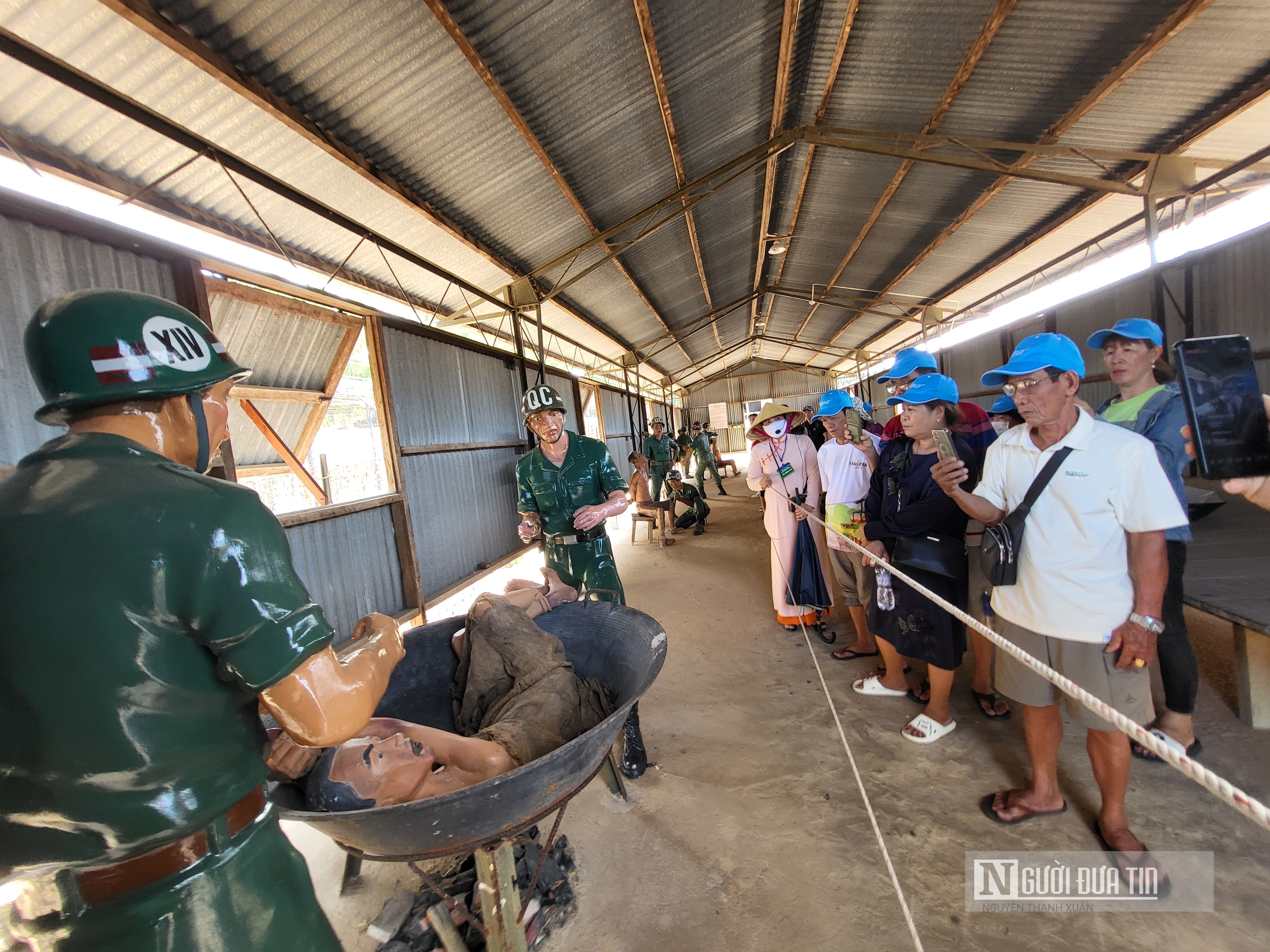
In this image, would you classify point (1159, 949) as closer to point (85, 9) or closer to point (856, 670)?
point (856, 670)

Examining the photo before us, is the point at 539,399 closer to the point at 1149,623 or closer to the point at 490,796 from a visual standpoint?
the point at 490,796

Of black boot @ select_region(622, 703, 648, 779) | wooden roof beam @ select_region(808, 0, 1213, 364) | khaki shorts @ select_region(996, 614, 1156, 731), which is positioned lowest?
black boot @ select_region(622, 703, 648, 779)

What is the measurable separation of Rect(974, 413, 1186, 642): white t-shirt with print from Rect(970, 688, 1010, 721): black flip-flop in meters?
1.51

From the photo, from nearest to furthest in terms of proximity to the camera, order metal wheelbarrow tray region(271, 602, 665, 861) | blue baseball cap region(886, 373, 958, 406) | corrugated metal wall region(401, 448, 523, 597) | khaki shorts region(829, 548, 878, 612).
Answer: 1. metal wheelbarrow tray region(271, 602, 665, 861)
2. blue baseball cap region(886, 373, 958, 406)
3. khaki shorts region(829, 548, 878, 612)
4. corrugated metal wall region(401, 448, 523, 597)

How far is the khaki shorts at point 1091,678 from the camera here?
207 centimetres

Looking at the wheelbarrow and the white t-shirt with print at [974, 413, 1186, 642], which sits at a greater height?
the white t-shirt with print at [974, 413, 1186, 642]

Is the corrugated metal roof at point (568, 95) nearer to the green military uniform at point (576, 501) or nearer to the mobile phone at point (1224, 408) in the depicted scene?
the green military uniform at point (576, 501)

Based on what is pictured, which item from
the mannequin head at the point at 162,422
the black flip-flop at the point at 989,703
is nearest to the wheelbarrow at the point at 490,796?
the mannequin head at the point at 162,422

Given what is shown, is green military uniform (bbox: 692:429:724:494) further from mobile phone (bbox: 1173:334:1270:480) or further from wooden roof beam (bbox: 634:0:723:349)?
mobile phone (bbox: 1173:334:1270:480)

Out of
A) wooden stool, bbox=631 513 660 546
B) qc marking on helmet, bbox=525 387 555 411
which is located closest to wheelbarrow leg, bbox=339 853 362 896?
qc marking on helmet, bbox=525 387 555 411

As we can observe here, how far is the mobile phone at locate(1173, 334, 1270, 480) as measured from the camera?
1418mm

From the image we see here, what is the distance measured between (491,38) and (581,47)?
0.74 meters

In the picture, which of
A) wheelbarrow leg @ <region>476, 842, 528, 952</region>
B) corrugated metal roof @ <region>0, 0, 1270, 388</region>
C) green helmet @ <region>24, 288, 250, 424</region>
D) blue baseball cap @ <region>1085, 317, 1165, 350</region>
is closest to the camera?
green helmet @ <region>24, 288, 250, 424</region>

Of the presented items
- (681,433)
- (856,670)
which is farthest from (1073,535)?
(681,433)
